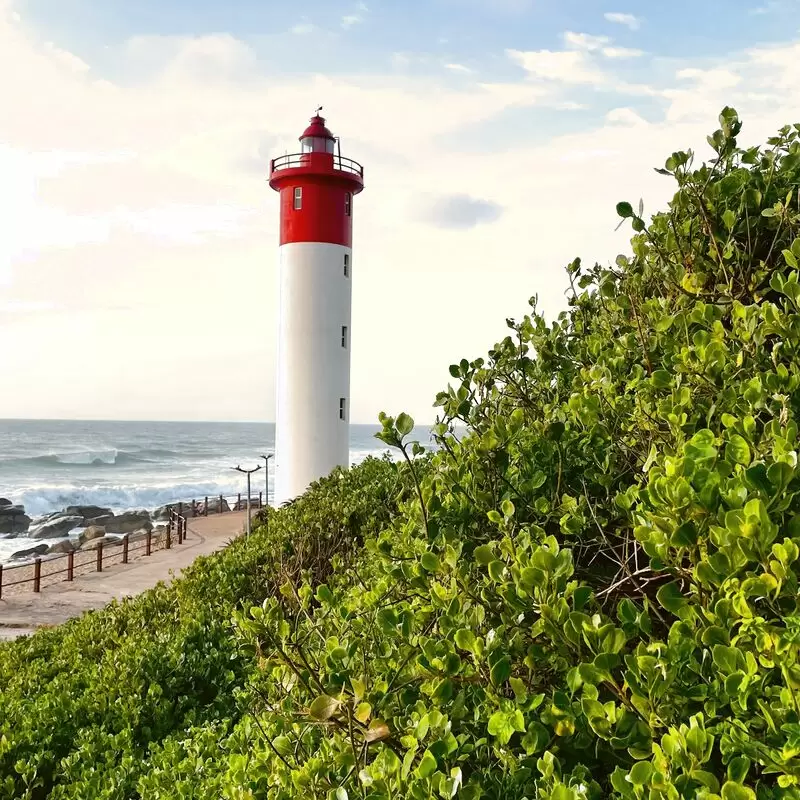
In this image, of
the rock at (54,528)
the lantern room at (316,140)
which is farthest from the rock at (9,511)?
the lantern room at (316,140)

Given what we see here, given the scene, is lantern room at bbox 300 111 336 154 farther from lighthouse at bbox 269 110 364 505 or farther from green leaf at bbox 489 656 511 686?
green leaf at bbox 489 656 511 686

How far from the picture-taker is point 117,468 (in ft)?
235

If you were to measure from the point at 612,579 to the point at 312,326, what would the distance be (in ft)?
61.9

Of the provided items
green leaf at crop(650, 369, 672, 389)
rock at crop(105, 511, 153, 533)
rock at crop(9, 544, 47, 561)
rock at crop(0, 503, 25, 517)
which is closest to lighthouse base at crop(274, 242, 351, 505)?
rock at crop(9, 544, 47, 561)

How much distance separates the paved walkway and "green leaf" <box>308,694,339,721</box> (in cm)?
1056

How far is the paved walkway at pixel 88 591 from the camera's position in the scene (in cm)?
1480

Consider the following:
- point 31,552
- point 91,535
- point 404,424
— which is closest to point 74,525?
point 91,535

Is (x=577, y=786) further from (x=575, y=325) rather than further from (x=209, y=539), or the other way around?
(x=209, y=539)

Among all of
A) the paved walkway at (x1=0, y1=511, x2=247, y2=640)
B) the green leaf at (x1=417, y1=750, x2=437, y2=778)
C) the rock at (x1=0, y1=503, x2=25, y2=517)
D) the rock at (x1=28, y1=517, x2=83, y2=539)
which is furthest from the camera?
A: the rock at (x1=0, y1=503, x2=25, y2=517)

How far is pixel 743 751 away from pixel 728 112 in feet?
7.15

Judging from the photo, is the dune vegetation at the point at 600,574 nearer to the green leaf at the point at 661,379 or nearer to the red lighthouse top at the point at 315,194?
the green leaf at the point at 661,379

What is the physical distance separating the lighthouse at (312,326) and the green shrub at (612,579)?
1776cm

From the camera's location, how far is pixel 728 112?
262 centimetres

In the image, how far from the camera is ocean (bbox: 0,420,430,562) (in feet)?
184
